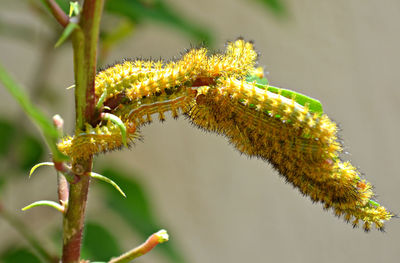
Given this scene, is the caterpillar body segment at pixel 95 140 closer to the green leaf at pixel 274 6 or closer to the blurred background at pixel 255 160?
the green leaf at pixel 274 6

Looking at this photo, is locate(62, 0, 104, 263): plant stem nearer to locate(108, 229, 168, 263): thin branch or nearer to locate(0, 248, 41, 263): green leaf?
locate(108, 229, 168, 263): thin branch

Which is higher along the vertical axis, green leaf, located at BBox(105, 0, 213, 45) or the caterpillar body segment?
green leaf, located at BBox(105, 0, 213, 45)

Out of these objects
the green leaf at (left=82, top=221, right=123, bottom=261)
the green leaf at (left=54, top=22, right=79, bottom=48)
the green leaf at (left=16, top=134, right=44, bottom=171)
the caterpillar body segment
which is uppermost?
the green leaf at (left=16, top=134, right=44, bottom=171)

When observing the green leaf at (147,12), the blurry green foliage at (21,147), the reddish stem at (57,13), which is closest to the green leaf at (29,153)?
the blurry green foliage at (21,147)

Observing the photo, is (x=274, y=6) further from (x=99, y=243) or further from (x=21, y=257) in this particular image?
(x=21, y=257)

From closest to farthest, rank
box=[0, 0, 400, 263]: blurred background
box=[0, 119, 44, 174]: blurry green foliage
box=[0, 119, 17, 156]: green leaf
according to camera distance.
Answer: box=[0, 119, 44, 174]: blurry green foliage
box=[0, 119, 17, 156]: green leaf
box=[0, 0, 400, 263]: blurred background

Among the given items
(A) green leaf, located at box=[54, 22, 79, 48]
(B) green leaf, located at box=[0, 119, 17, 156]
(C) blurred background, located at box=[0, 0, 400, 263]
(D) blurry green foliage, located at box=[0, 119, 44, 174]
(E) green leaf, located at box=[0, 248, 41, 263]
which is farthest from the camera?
(C) blurred background, located at box=[0, 0, 400, 263]

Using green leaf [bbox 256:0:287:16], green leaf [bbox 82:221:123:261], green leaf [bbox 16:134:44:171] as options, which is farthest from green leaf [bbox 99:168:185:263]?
green leaf [bbox 256:0:287:16]

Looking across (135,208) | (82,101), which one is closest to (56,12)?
(82,101)

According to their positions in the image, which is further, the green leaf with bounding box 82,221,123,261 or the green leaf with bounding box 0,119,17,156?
the green leaf with bounding box 0,119,17,156
